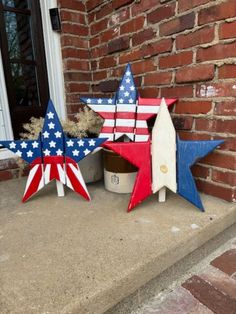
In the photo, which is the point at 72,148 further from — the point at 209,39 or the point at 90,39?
the point at 90,39

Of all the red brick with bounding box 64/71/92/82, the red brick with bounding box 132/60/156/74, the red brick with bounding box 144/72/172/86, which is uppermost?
the red brick with bounding box 132/60/156/74

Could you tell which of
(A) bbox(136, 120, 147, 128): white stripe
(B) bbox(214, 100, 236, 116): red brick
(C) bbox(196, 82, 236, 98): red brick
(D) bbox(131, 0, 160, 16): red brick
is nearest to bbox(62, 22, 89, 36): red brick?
(D) bbox(131, 0, 160, 16): red brick

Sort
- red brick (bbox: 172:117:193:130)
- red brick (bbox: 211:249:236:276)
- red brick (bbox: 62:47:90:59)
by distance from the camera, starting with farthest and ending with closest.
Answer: red brick (bbox: 62:47:90:59) → red brick (bbox: 172:117:193:130) → red brick (bbox: 211:249:236:276)

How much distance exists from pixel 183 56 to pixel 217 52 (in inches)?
7.0

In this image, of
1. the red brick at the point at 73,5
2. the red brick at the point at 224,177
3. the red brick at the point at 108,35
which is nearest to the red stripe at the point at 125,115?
the red brick at the point at 224,177

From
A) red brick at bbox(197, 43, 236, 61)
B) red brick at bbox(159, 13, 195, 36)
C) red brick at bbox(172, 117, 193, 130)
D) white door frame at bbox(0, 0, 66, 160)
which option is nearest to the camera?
red brick at bbox(197, 43, 236, 61)

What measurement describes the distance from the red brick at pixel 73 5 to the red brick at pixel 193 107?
1043 millimetres

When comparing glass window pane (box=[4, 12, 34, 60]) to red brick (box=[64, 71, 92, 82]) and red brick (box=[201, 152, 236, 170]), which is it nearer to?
red brick (box=[64, 71, 92, 82])

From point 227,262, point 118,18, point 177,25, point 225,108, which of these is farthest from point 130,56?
point 227,262

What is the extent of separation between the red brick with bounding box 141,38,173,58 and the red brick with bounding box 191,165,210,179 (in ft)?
2.11

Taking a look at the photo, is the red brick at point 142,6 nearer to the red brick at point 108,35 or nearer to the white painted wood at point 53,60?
the red brick at point 108,35

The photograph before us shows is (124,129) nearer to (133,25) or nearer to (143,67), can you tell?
(143,67)

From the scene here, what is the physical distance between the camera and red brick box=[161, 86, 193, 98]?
130cm

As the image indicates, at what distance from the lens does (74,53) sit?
179 centimetres
